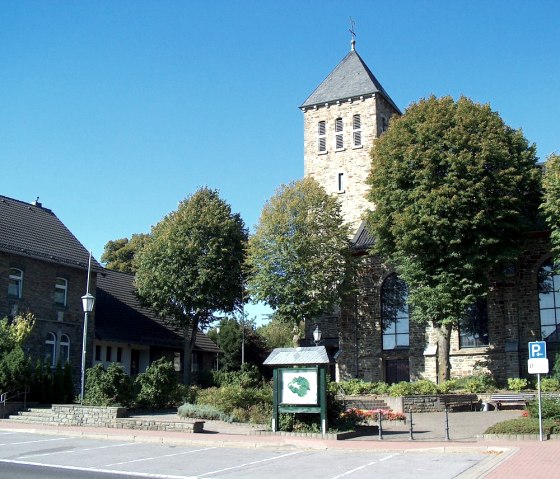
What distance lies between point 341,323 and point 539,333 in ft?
39.0

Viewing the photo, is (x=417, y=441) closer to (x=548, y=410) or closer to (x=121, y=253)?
(x=548, y=410)

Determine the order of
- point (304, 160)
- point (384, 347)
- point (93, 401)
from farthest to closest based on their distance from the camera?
point (304, 160), point (384, 347), point (93, 401)

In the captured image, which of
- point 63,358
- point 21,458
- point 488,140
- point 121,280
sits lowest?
point 21,458

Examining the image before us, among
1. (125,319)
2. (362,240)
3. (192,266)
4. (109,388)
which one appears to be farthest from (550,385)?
(125,319)

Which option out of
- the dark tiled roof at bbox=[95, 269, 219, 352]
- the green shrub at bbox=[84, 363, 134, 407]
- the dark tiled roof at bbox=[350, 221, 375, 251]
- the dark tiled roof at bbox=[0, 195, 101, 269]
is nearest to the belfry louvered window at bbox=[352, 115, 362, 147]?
the dark tiled roof at bbox=[350, 221, 375, 251]

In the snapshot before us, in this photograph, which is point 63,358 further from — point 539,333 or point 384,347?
point 539,333

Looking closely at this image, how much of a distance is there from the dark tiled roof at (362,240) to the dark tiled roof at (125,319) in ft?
43.2

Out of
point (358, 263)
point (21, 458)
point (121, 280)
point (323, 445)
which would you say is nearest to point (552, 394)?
point (323, 445)

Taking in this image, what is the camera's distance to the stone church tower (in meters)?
Answer: 46.7

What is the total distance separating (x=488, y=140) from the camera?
33094 millimetres

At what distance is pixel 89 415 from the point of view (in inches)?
908

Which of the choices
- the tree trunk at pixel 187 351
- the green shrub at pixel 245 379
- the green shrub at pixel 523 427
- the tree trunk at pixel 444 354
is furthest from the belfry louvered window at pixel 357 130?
the green shrub at pixel 523 427

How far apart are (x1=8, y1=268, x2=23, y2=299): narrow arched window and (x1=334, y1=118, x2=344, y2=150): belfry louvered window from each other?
23.9 metres

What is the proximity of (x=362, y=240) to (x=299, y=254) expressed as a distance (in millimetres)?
6051
